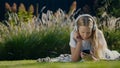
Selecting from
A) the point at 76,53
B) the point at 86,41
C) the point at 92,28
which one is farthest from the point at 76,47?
the point at 92,28

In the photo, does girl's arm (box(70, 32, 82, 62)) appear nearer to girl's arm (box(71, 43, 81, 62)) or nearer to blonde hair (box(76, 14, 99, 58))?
girl's arm (box(71, 43, 81, 62))

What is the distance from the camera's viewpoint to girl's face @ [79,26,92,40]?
9969 mm

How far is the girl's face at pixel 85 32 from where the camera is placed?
997 centimetres

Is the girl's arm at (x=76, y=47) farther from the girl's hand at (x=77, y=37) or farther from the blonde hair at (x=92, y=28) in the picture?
the blonde hair at (x=92, y=28)

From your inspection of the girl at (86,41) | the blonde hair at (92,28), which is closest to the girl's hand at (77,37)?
the girl at (86,41)

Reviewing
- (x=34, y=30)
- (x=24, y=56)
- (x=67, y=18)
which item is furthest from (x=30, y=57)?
(x=67, y=18)

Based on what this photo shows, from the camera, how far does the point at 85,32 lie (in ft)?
32.7

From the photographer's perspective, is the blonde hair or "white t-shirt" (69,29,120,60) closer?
the blonde hair

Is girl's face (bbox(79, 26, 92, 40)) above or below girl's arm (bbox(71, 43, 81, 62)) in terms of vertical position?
above

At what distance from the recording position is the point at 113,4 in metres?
18.6

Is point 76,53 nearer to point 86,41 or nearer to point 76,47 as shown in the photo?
point 76,47

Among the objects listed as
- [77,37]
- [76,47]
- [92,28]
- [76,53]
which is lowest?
[76,53]

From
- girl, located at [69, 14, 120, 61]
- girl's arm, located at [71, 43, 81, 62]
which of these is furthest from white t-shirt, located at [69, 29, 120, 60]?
girl's arm, located at [71, 43, 81, 62]

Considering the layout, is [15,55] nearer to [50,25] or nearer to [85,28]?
[50,25]
